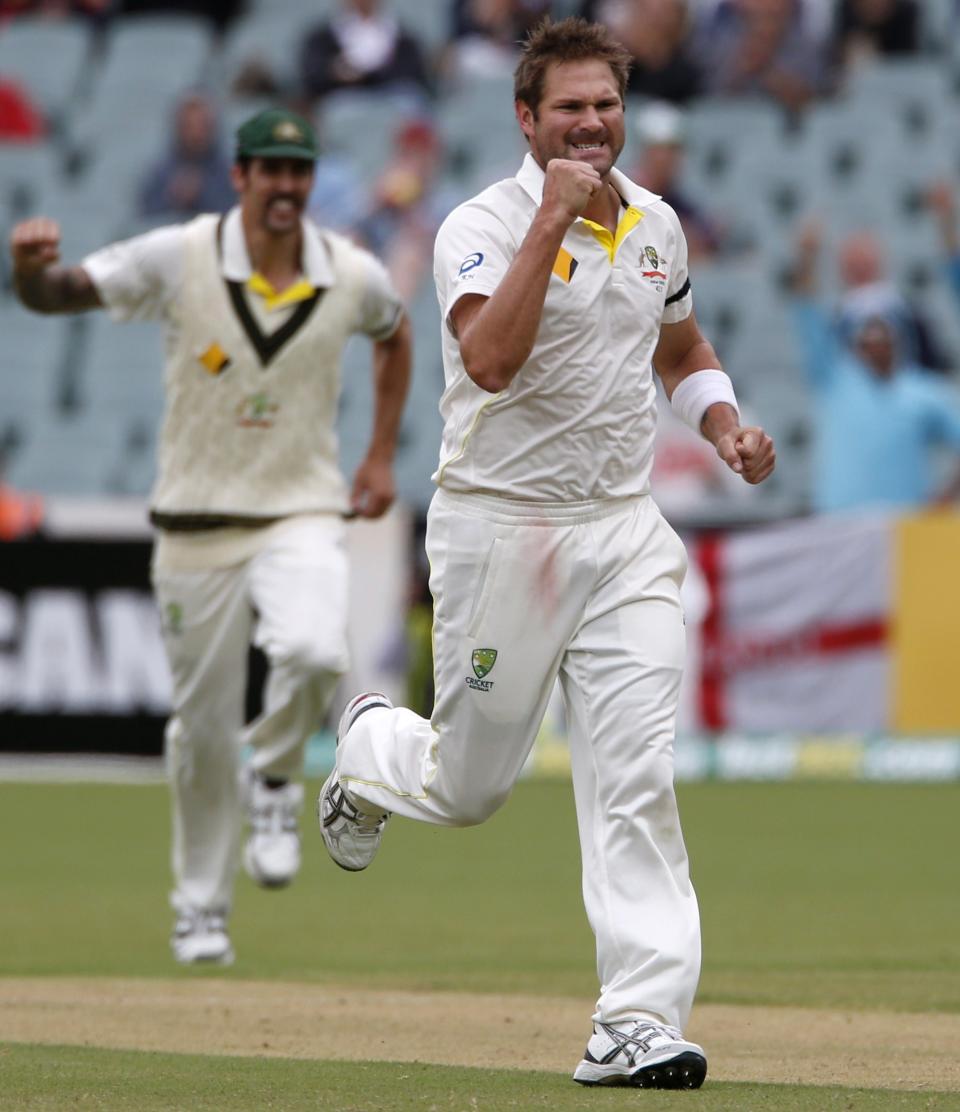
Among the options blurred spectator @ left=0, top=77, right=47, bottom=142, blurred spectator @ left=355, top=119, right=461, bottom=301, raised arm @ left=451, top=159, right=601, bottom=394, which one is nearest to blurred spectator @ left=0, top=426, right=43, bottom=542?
blurred spectator @ left=355, top=119, right=461, bottom=301

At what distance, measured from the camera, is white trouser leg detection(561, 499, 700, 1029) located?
17.0ft

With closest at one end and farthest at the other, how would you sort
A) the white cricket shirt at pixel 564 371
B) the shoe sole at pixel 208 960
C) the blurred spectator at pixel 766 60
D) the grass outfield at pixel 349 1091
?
Result: 1. the grass outfield at pixel 349 1091
2. the white cricket shirt at pixel 564 371
3. the shoe sole at pixel 208 960
4. the blurred spectator at pixel 766 60

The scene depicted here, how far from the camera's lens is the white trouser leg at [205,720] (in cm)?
785

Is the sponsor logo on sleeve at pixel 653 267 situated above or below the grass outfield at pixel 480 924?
above

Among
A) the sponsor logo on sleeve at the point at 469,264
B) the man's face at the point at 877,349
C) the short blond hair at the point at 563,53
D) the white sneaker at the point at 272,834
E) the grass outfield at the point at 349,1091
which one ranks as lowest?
the white sneaker at the point at 272,834

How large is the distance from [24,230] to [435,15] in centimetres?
1337

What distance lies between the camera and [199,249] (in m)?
7.89

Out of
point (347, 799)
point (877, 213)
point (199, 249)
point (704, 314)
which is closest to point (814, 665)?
point (704, 314)

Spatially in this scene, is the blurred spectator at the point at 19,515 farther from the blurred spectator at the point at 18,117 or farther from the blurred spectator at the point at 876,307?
the blurred spectator at the point at 18,117

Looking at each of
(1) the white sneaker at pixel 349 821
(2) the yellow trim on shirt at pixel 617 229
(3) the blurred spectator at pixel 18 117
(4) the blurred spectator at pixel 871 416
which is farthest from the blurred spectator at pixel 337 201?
(2) the yellow trim on shirt at pixel 617 229

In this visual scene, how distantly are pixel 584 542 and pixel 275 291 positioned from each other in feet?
9.40

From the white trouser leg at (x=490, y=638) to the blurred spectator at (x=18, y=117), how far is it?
49.5 ft

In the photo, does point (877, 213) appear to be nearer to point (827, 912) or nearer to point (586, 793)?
point (827, 912)

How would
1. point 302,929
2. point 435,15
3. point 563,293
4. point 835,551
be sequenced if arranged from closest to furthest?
point 563,293 < point 302,929 < point 835,551 < point 435,15
